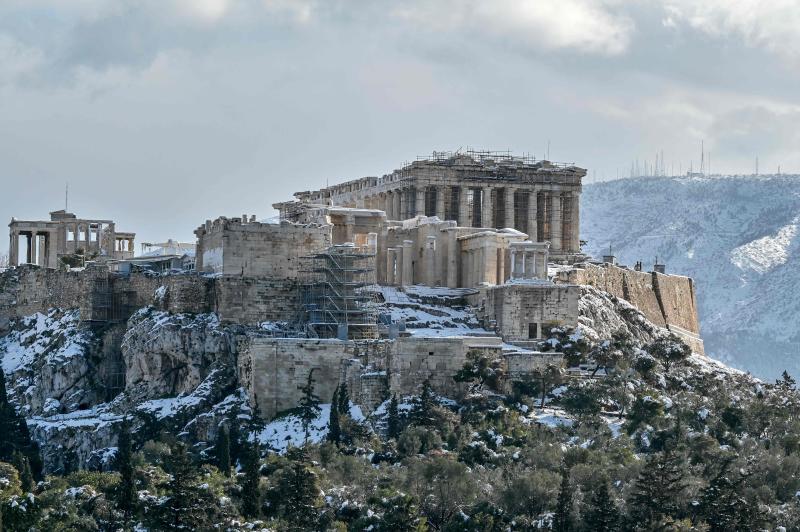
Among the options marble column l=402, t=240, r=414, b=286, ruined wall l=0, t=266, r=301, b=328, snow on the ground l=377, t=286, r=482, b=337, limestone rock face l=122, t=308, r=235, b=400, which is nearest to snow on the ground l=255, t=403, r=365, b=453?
limestone rock face l=122, t=308, r=235, b=400

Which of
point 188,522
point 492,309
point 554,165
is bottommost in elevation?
point 188,522

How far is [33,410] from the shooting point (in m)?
132

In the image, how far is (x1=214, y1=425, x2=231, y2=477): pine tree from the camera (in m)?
112

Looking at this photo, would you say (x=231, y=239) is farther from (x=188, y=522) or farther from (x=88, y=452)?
(x=188, y=522)

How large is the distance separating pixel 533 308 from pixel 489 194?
1082 inches

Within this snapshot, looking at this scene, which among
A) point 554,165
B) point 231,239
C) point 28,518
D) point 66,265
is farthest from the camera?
point 554,165

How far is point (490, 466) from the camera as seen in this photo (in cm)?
11100

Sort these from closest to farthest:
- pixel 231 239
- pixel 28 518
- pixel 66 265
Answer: pixel 28 518, pixel 231 239, pixel 66 265

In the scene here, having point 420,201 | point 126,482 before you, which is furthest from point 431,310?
point 126,482

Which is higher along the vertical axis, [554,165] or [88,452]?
[554,165]

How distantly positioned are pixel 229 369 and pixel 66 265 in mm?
26692

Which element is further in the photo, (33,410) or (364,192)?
(364,192)

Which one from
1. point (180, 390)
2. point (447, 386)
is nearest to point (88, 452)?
point (180, 390)

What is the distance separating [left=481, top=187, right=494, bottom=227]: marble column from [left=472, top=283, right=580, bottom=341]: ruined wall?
24.8 metres
